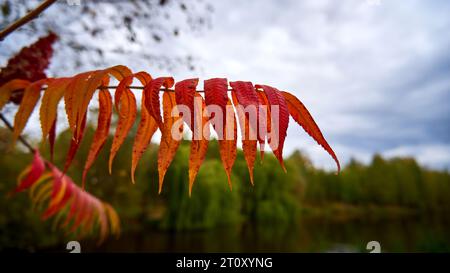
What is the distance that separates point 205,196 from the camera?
64.2 ft

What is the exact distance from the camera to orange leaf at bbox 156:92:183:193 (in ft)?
2.39

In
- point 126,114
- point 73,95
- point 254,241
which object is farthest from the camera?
point 254,241

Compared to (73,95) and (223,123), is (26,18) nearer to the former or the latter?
(73,95)

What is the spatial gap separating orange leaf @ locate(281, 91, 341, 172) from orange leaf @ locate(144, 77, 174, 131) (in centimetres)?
27

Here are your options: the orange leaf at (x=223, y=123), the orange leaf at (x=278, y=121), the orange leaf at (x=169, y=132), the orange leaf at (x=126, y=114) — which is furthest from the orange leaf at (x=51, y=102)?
the orange leaf at (x=278, y=121)

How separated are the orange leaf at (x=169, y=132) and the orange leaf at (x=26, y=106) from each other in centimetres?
31

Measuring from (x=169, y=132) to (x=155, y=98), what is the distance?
0.41 feet

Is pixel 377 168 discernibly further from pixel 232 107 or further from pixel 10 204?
pixel 232 107

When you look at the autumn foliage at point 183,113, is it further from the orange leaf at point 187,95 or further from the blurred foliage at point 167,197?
the blurred foliage at point 167,197

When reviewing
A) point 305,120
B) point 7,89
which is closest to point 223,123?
point 305,120

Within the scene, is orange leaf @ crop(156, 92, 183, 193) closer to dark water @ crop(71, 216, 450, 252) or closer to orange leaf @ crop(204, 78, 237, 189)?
orange leaf @ crop(204, 78, 237, 189)

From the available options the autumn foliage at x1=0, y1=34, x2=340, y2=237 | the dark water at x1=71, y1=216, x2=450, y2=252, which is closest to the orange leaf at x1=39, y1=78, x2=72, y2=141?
the autumn foliage at x1=0, y1=34, x2=340, y2=237

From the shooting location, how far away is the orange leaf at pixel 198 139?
2.22 ft

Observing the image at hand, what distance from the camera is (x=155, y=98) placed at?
0.65 m
